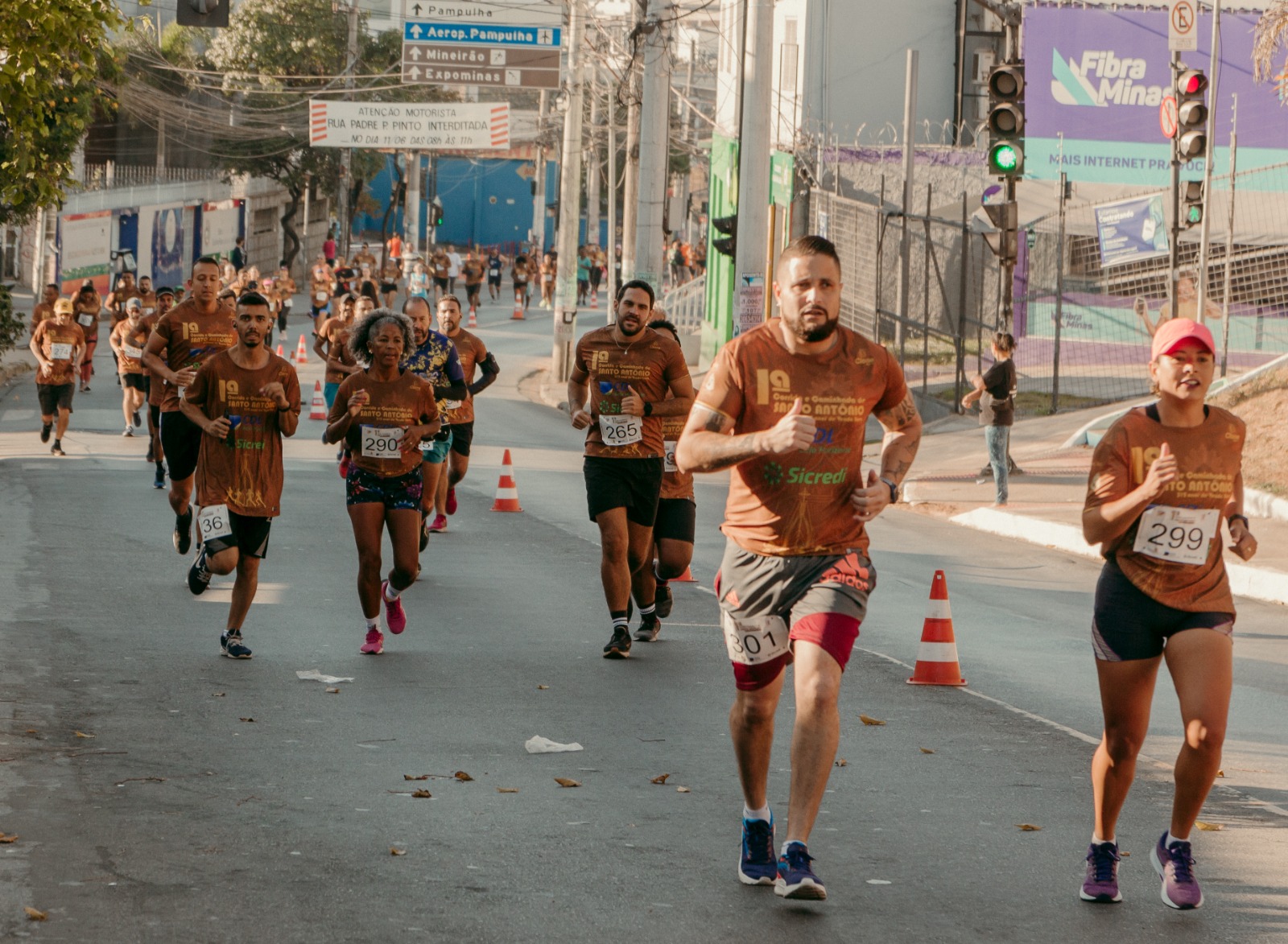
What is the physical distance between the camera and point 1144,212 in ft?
89.8

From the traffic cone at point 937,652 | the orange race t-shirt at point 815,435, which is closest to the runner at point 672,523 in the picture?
the traffic cone at point 937,652

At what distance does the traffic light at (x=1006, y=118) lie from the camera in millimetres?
19156

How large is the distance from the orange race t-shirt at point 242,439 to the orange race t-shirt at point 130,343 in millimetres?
9013

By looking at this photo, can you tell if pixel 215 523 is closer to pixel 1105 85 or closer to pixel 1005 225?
pixel 1005 225

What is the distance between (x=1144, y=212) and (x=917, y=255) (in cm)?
782

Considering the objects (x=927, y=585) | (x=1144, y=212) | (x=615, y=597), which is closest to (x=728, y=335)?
(x=1144, y=212)

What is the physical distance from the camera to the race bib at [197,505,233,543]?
9.38 metres

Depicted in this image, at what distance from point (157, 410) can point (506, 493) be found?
3.30m

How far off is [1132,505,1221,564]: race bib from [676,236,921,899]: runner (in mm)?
775

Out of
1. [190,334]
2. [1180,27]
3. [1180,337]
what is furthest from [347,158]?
[1180,337]

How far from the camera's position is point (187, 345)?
12.7 meters

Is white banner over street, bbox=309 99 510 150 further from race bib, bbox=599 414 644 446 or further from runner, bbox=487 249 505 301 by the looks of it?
race bib, bbox=599 414 644 446

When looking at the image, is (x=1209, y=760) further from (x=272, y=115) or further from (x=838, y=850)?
(x=272, y=115)

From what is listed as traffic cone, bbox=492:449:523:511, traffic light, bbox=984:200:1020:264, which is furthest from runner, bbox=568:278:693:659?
traffic light, bbox=984:200:1020:264
